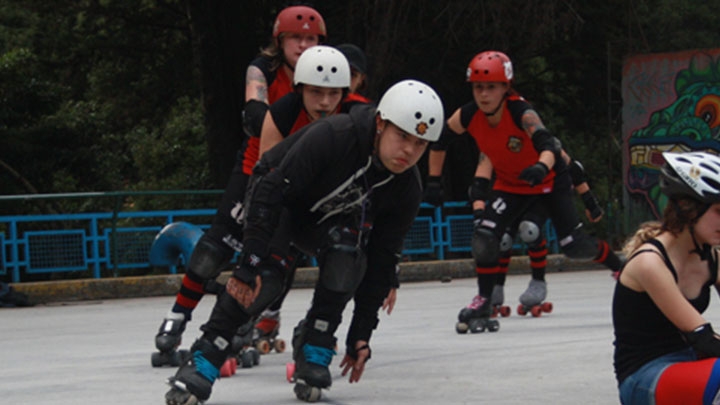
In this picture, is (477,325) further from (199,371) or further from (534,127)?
(199,371)

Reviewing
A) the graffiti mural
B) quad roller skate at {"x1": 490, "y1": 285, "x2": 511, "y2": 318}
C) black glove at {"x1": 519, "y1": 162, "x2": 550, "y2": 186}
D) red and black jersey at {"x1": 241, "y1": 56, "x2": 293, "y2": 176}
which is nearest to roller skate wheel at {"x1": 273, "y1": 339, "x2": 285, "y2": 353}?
red and black jersey at {"x1": 241, "y1": 56, "x2": 293, "y2": 176}

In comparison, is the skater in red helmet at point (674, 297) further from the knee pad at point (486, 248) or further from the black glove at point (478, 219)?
the black glove at point (478, 219)

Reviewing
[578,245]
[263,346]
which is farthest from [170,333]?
[578,245]

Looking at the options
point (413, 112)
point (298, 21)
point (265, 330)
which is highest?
point (298, 21)

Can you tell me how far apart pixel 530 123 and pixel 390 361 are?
8.31 feet

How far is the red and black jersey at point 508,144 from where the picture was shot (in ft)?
31.7

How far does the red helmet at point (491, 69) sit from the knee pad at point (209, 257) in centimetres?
302

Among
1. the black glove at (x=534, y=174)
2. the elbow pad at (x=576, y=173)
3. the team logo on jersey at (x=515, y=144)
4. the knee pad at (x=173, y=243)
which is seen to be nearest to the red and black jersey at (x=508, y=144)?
the team logo on jersey at (x=515, y=144)

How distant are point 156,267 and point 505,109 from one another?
7.26 meters

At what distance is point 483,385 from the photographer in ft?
21.1

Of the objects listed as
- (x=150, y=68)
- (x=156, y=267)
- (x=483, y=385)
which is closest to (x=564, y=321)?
(x=483, y=385)

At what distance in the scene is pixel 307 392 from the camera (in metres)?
5.92

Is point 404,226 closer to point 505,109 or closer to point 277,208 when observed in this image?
point 277,208

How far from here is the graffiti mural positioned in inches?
819
